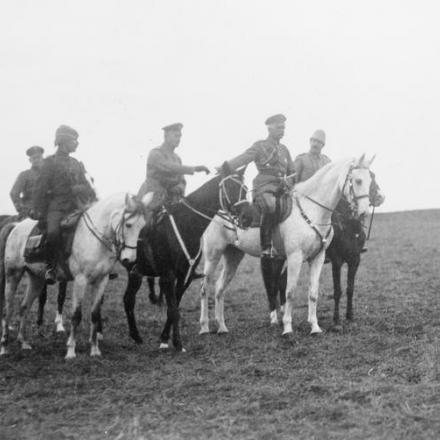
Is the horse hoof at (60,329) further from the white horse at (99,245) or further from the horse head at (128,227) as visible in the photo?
the horse head at (128,227)

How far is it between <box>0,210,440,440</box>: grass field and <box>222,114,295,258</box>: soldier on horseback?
176cm

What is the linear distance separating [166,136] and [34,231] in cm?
254

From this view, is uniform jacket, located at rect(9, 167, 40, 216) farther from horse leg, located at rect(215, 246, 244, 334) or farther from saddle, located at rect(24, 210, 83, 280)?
horse leg, located at rect(215, 246, 244, 334)

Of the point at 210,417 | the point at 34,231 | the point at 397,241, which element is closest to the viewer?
the point at 210,417

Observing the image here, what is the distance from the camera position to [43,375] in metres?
8.12

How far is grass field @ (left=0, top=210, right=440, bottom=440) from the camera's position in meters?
5.71

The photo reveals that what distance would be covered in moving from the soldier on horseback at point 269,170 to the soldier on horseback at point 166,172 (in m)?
0.92

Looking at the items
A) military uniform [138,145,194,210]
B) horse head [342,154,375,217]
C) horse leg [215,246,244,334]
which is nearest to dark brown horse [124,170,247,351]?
military uniform [138,145,194,210]

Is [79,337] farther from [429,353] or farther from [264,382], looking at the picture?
[429,353]

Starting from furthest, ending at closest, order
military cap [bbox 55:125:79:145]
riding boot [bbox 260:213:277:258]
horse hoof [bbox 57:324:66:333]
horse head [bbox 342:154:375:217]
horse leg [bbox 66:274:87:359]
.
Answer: horse hoof [bbox 57:324:66:333], riding boot [bbox 260:213:277:258], horse head [bbox 342:154:375:217], military cap [bbox 55:125:79:145], horse leg [bbox 66:274:87:359]

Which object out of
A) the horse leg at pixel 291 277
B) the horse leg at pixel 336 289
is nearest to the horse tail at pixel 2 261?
the horse leg at pixel 291 277

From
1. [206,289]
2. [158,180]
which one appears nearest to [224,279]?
[206,289]

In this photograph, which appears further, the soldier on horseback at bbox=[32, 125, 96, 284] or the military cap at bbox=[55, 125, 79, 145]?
the military cap at bbox=[55, 125, 79, 145]

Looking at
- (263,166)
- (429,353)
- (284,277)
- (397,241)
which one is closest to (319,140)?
(263,166)
